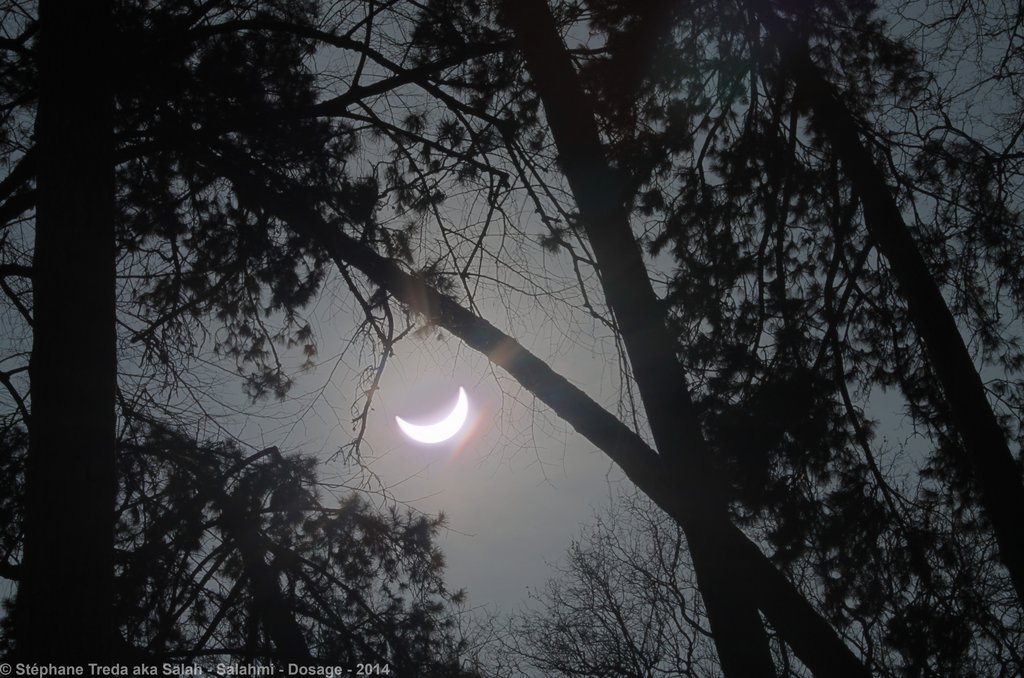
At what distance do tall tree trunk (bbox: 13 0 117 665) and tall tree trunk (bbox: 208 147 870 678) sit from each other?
838 mm

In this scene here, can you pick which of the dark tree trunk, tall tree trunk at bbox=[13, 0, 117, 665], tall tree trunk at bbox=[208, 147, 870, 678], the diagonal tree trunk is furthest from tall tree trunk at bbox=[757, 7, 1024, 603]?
the dark tree trunk

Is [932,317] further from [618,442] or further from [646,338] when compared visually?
[618,442]

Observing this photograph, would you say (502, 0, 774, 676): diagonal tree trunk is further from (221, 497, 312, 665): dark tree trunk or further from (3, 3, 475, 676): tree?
(221, 497, 312, 665): dark tree trunk

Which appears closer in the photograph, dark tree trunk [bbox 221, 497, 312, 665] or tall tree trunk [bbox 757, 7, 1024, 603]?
tall tree trunk [bbox 757, 7, 1024, 603]

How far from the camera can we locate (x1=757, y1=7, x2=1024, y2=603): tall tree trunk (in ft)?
13.8

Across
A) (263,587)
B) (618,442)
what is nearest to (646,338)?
(618,442)

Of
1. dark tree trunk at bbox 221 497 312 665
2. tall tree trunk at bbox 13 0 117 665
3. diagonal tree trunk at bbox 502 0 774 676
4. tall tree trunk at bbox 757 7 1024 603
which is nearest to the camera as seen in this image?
tall tree trunk at bbox 13 0 117 665

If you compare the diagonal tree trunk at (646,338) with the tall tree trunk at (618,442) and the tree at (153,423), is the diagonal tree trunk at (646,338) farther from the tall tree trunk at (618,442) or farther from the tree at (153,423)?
the tree at (153,423)

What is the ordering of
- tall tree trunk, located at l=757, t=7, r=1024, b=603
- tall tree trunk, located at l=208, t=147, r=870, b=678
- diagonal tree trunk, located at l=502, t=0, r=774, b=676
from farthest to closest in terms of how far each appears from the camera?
tall tree trunk, located at l=757, t=7, r=1024, b=603 < diagonal tree trunk, located at l=502, t=0, r=774, b=676 < tall tree trunk, located at l=208, t=147, r=870, b=678

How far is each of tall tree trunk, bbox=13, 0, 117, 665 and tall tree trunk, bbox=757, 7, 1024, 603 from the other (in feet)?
12.7

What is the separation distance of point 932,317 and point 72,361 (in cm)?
446

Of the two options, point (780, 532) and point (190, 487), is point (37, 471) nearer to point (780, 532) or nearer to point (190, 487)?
point (190, 487)

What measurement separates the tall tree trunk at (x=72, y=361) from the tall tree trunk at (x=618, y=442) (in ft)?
2.75

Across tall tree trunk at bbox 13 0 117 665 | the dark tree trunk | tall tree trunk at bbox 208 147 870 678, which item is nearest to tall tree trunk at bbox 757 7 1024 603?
tall tree trunk at bbox 208 147 870 678
